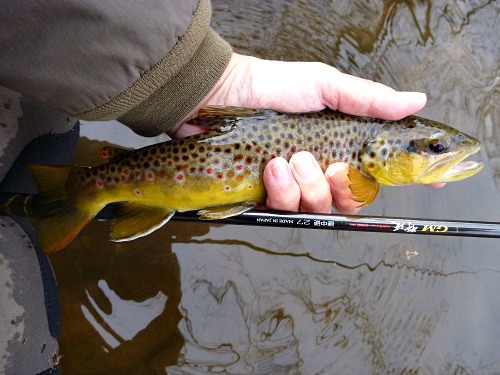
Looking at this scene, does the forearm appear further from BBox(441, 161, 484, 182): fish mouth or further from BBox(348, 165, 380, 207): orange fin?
BBox(441, 161, 484, 182): fish mouth

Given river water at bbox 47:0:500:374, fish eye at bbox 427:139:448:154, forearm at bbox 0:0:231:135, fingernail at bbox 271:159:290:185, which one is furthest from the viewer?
river water at bbox 47:0:500:374

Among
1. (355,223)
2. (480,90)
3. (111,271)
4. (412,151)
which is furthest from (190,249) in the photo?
(480,90)

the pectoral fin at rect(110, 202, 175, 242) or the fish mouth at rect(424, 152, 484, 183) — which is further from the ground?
the fish mouth at rect(424, 152, 484, 183)

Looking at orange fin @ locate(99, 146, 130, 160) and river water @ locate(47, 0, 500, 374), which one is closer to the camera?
orange fin @ locate(99, 146, 130, 160)

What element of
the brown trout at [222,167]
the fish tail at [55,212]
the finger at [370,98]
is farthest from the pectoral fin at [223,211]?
the finger at [370,98]

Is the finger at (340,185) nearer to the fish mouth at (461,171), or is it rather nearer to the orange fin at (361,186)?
the orange fin at (361,186)

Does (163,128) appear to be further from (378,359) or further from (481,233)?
(378,359)

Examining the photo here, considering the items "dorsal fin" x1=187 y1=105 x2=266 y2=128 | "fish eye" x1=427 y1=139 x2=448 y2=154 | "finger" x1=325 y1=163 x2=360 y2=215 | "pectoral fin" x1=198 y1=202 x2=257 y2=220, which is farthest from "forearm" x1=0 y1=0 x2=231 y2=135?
"fish eye" x1=427 y1=139 x2=448 y2=154

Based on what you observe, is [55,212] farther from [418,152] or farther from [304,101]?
[418,152]

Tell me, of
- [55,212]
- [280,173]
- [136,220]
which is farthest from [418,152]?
[55,212]
